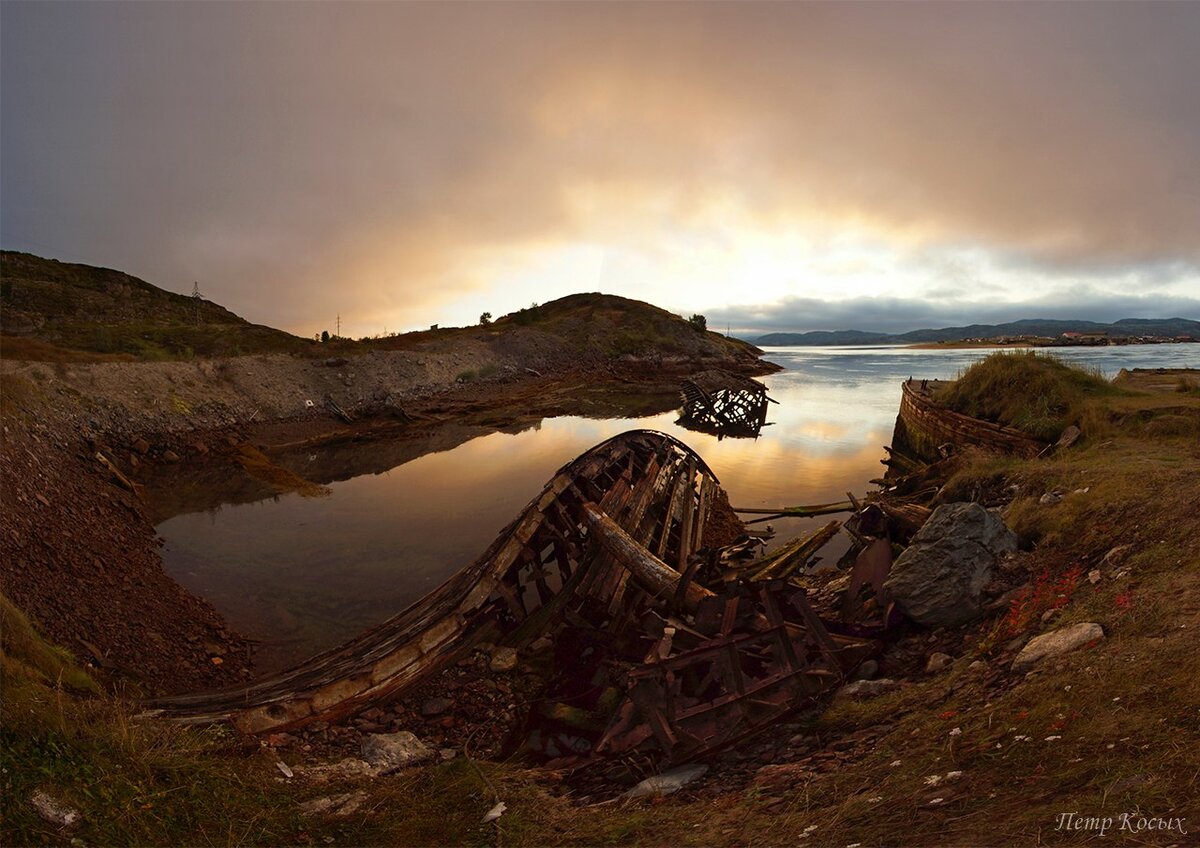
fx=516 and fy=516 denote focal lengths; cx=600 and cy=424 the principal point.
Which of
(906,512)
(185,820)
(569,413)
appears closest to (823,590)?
(906,512)

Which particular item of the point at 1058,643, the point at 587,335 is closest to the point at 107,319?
the point at 587,335

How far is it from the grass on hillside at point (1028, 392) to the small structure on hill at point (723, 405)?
16332mm

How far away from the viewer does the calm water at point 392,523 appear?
1098 cm

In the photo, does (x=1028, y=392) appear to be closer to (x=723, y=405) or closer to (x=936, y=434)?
(x=936, y=434)

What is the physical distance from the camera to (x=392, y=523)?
1620 centimetres

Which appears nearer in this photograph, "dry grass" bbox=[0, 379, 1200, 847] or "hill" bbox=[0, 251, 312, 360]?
"dry grass" bbox=[0, 379, 1200, 847]

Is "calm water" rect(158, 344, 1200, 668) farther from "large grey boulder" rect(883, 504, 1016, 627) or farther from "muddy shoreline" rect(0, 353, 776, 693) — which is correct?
"large grey boulder" rect(883, 504, 1016, 627)

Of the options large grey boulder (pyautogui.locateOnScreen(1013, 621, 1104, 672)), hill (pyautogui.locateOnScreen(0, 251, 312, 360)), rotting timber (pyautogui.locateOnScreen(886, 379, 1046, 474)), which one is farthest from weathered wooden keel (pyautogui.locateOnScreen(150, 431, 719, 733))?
hill (pyautogui.locateOnScreen(0, 251, 312, 360))

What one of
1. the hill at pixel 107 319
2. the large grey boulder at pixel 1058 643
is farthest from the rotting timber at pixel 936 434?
the hill at pixel 107 319

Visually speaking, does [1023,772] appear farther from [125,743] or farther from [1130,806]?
[125,743]

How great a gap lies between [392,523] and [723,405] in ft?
93.1

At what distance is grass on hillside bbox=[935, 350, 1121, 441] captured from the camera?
14844 millimetres

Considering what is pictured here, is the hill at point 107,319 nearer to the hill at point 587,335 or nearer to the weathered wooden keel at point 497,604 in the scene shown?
the hill at point 587,335

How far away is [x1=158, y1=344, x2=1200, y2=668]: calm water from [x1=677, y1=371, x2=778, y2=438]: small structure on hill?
18.0ft
